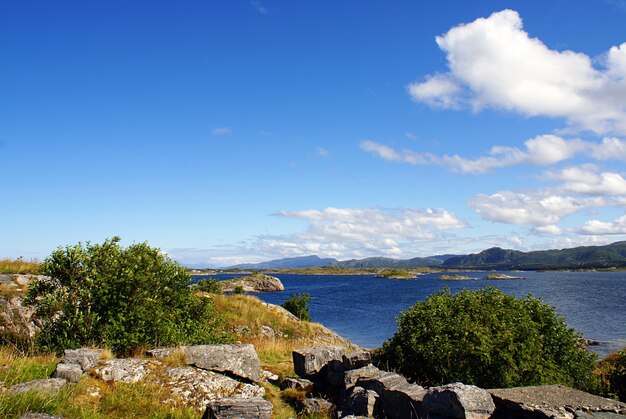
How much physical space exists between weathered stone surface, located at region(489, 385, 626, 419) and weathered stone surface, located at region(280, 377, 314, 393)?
737 cm

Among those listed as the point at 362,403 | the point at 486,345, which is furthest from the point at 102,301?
the point at 486,345

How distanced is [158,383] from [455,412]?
28.7 feet

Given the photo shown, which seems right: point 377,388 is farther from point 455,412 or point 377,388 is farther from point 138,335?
point 138,335

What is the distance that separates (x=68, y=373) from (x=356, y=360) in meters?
9.74

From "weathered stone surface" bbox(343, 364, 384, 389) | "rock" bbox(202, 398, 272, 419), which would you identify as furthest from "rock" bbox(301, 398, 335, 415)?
"rock" bbox(202, 398, 272, 419)

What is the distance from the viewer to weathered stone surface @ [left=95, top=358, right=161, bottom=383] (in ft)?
43.5

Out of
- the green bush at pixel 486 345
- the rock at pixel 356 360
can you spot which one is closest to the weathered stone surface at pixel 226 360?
the rock at pixel 356 360

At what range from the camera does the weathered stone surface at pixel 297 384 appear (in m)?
16.3

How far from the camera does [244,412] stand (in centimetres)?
1114

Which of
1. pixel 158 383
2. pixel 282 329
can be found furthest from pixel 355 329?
pixel 158 383

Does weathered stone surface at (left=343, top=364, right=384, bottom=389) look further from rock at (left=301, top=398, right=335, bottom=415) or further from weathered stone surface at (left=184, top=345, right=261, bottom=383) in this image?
weathered stone surface at (left=184, top=345, right=261, bottom=383)

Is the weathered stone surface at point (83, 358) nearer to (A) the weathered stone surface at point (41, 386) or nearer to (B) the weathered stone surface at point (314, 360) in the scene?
(A) the weathered stone surface at point (41, 386)

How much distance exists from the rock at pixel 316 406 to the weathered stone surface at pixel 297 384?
168 cm

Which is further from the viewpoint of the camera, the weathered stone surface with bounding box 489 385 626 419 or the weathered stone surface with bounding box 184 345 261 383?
the weathered stone surface with bounding box 184 345 261 383
